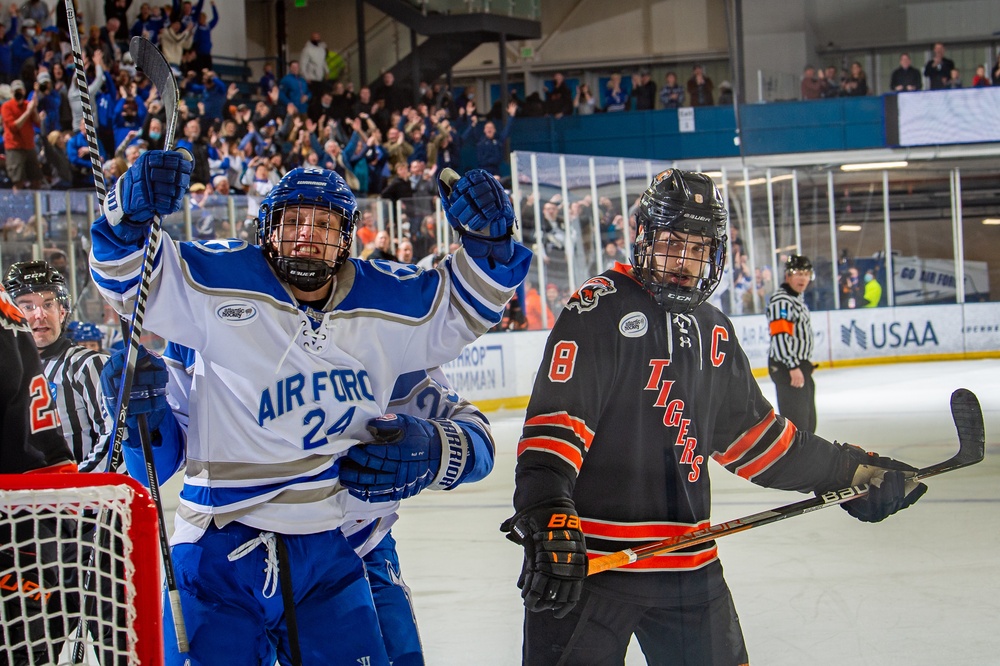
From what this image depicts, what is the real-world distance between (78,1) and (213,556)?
11.5m

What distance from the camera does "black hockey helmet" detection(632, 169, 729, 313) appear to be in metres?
1.96

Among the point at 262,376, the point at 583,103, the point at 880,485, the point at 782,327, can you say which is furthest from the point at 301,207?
the point at 583,103

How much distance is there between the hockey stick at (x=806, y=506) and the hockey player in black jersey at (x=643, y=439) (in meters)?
0.04

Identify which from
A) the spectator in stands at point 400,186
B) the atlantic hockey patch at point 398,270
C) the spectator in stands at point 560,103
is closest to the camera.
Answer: the atlantic hockey patch at point 398,270

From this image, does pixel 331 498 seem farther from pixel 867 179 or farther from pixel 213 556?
pixel 867 179

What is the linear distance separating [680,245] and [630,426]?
13.4 inches

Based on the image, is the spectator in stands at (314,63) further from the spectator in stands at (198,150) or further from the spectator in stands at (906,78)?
the spectator in stands at (906,78)

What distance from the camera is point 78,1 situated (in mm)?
11883

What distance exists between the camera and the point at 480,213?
6.19 ft

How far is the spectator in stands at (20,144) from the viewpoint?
790 centimetres

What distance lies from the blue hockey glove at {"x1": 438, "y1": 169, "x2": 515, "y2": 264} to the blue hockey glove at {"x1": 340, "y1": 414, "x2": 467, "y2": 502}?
1.10ft

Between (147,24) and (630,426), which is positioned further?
(147,24)

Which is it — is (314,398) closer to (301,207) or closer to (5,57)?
(301,207)

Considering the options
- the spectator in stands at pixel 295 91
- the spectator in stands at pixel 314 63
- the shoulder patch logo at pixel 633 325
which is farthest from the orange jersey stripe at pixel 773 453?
the spectator in stands at pixel 314 63
